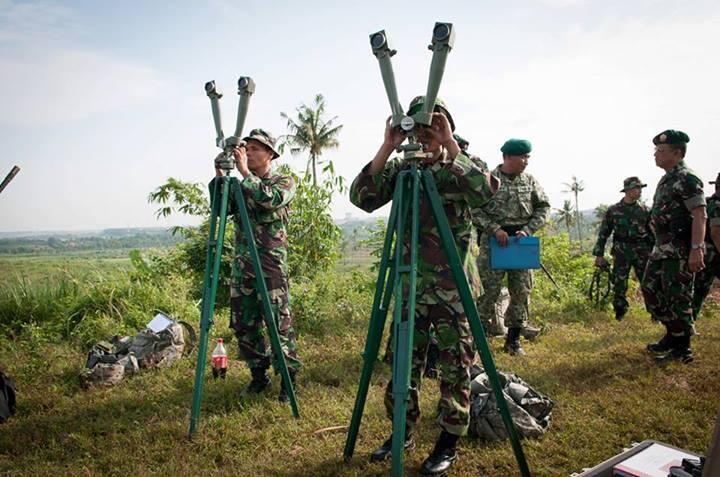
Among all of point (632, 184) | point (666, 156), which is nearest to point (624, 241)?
point (632, 184)

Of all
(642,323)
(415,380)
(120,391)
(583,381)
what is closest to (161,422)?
(120,391)

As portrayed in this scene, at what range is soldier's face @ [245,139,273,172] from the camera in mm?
4316

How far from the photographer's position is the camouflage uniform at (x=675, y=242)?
4.70 metres

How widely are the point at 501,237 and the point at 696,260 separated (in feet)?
5.90

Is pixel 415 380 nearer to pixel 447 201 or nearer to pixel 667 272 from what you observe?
pixel 447 201

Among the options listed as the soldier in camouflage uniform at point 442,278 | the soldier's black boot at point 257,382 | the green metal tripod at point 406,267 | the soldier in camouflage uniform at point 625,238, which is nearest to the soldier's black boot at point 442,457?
the soldier in camouflage uniform at point 442,278

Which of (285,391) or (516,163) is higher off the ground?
(516,163)

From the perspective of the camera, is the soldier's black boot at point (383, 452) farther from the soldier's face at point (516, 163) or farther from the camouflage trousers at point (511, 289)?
the soldier's face at point (516, 163)

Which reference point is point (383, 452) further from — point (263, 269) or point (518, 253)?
point (518, 253)

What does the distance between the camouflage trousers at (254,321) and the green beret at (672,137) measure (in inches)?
160

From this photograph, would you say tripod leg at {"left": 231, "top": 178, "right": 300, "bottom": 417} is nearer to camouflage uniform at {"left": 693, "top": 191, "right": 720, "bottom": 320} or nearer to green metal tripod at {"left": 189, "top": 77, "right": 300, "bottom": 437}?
green metal tripod at {"left": 189, "top": 77, "right": 300, "bottom": 437}

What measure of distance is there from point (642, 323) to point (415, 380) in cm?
535

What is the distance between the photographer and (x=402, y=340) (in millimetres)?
2389

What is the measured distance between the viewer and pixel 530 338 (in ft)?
20.4
